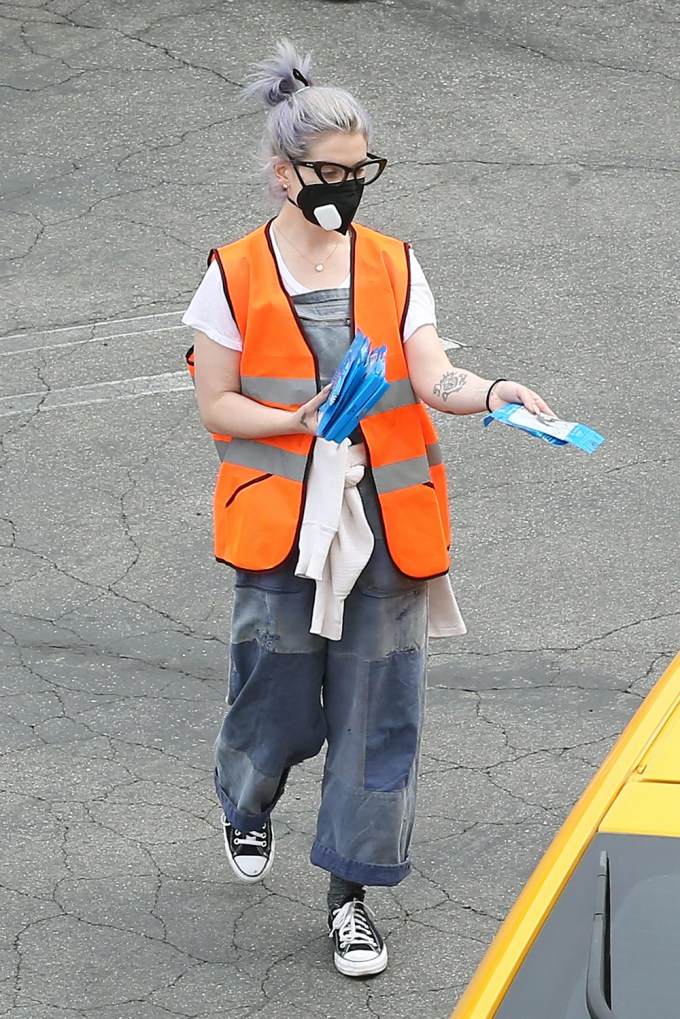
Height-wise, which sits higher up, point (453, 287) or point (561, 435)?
point (561, 435)

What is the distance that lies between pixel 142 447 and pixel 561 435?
12.8 ft

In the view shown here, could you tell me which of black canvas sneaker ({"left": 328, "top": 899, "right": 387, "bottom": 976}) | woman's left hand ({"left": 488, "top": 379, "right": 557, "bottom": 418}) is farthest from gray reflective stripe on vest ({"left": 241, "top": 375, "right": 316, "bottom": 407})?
black canvas sneaker ({"left": 328, "top": 899, "right": 387, "bottom": 976})

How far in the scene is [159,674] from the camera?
564 cm

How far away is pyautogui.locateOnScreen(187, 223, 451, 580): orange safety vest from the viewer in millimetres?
3908

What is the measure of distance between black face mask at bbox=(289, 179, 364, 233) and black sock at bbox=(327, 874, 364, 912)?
1.71 metres

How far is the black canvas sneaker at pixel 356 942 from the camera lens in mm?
4215

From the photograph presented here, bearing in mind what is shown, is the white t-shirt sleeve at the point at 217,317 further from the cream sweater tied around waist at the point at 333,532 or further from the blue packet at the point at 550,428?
the blue packet at the point at 550,428

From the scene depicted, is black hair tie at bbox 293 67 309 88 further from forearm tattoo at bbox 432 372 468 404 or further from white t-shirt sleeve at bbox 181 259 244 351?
forearm tattoo at bbox 432 372 468 404

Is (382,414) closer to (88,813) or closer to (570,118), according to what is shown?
(88,813)

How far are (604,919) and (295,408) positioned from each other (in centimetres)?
181

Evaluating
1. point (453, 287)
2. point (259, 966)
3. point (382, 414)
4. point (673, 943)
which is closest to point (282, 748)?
point (259, 966)

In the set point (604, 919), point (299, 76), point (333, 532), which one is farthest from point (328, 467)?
point (604, 919)

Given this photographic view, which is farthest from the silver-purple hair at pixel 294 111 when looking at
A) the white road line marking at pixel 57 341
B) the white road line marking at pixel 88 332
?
the white road line marking at pixel 88 332

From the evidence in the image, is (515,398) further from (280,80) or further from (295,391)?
(280,80)
